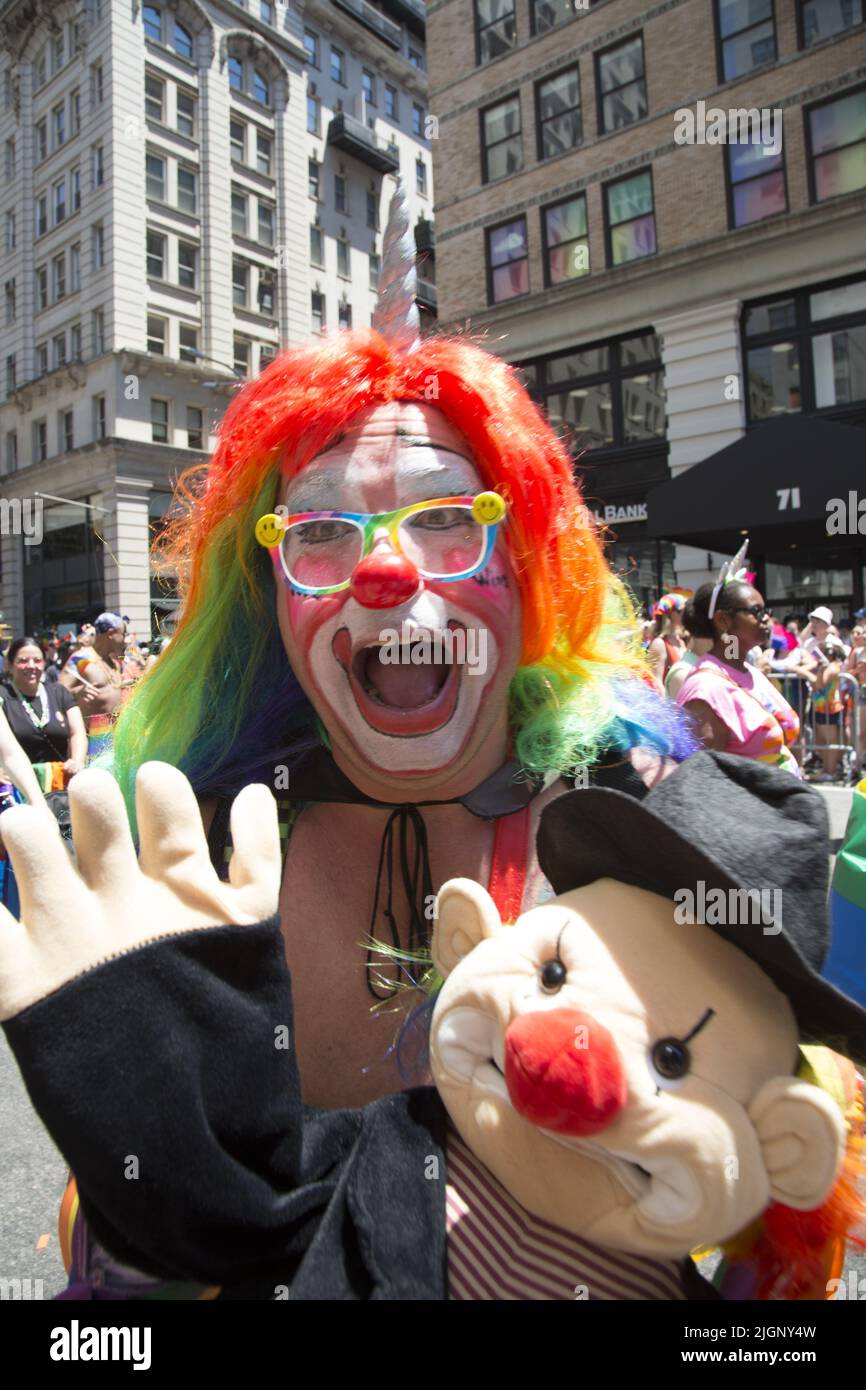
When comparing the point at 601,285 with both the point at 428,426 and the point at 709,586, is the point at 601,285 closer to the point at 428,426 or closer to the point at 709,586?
the point at 709,586

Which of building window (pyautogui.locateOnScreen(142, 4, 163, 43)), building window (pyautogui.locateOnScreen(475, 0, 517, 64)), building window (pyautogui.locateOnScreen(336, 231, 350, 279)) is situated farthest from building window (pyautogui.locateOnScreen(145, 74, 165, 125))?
building window (pyautogui.locateOnScreen(475, 0, 517, 64))

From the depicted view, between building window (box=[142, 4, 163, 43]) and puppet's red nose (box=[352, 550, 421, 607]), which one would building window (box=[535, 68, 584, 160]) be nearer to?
puppet's red nose (box=[352, 550, 421, 607])

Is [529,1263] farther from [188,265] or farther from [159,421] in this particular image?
[188,265]

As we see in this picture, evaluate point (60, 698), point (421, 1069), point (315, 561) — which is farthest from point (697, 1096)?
point (60, 698)

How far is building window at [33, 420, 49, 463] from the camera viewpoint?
2736cm

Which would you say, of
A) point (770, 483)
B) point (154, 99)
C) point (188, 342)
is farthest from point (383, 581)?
point (154, 99)

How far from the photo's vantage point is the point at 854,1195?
92 cm

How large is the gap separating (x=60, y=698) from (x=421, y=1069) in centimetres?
534

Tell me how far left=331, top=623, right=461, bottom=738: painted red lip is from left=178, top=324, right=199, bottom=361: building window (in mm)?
26727

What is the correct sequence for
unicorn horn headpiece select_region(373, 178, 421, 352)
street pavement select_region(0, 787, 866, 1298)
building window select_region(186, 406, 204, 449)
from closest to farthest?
unicorn horn headpiece select_region(373, 178, 421, 352) → street pavement select_region(0, 787, 866, 1298) → building window select_region(186, 406, 204, 449)

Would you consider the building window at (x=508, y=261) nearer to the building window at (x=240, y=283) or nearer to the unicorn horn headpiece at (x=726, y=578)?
the unicorn horn headpiece at (x=726, y=578)

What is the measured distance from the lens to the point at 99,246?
25.2 meters

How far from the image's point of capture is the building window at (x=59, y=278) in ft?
87.8

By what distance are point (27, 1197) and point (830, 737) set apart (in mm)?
7710
